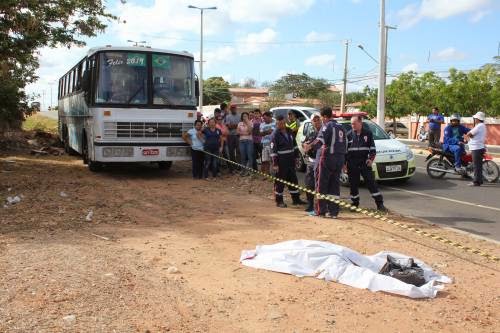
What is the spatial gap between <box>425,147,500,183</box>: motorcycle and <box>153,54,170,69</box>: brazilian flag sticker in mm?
7166

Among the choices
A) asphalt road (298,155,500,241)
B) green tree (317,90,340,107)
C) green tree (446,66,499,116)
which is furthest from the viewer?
green tree (317,90,340,107)

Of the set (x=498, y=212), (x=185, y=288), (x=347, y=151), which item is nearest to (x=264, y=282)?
(x=185, y=288)

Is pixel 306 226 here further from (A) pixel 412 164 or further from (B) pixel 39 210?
(A) pixel 412 164

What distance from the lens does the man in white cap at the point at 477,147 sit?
12.8m

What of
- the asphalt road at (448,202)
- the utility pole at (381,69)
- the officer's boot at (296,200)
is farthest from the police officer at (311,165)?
the utility pole at (381,69)

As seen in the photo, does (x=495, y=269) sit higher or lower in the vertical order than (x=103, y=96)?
lower

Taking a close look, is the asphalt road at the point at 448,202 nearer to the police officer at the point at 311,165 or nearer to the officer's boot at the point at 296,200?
the officer's boot at the point at 296,200

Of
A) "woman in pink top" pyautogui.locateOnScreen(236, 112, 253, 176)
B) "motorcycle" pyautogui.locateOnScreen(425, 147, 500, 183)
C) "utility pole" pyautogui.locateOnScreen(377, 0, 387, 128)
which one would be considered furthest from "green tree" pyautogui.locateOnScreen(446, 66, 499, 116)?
"woman in pink top" pyautogui.locateOnScreen(236, 112, 253, 176)

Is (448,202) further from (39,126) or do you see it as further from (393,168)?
(39,126)

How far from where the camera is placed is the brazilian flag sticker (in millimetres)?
13073

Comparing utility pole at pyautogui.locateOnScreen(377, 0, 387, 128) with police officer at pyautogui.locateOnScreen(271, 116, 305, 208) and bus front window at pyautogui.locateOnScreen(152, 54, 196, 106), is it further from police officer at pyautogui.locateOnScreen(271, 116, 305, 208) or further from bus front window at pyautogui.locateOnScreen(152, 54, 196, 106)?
police officer at pyautogui.locateOnScreen(271, 116, 305, 208)

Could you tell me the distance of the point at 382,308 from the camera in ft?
15.6

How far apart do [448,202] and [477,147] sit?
264 cm

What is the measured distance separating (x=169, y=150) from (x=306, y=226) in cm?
632
